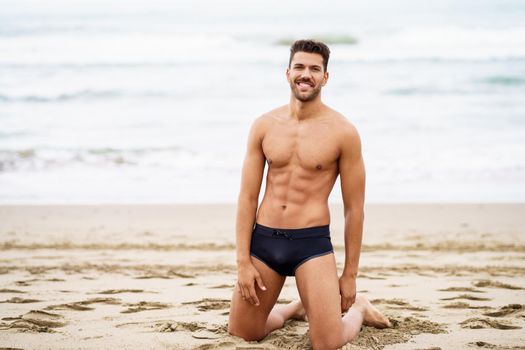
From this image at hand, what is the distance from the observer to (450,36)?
30.3 metres

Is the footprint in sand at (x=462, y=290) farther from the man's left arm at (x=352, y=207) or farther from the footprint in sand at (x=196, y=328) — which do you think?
the footprint in sand at (x=196, y=328)

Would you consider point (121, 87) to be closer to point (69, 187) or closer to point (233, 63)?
point (233, 63)

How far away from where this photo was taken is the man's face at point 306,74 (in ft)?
14.8

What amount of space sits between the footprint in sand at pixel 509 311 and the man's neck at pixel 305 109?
2075 millimetres

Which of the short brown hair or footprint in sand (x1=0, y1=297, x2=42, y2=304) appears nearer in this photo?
the short brown hair

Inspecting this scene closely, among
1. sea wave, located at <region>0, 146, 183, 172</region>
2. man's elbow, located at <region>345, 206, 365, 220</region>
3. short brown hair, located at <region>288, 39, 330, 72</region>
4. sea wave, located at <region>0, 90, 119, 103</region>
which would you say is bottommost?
sea wave, located at <region>0, 146, 183, 172</region>

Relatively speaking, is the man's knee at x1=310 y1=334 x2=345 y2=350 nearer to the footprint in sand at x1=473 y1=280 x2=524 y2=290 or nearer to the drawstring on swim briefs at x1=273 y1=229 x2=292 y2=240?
the drawstring on swim briefs at x1=273 y1=229 x2=292 y2=240

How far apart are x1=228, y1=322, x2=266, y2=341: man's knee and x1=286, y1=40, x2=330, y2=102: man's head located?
156 centimetres

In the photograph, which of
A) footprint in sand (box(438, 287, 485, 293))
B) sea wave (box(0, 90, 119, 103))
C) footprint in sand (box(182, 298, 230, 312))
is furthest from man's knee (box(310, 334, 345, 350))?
sea wave (box(0, 90, 119, 103))

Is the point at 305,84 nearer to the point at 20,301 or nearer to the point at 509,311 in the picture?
the point at 509,311

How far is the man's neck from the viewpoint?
466 cm

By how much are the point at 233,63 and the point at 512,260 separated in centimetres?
2145

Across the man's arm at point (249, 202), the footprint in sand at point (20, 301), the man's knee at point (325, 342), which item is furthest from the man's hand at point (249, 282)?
the footprint in sand at point (20, 301)

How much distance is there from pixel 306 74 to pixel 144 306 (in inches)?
93.0
